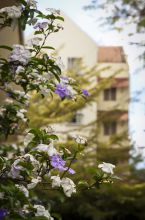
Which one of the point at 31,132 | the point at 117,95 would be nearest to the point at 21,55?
the point at 31,132

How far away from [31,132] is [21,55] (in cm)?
43

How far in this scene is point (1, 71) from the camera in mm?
2809

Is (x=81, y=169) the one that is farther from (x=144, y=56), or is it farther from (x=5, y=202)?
(x=5, y=202)

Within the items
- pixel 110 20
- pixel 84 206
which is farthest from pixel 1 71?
pixel 84 206

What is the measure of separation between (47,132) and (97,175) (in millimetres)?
373

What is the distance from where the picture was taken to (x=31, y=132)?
2434 millimetres

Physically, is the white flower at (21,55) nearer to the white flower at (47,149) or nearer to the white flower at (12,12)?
the white flower at (12,12)

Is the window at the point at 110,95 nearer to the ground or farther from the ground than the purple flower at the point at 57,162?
nearer to the ground

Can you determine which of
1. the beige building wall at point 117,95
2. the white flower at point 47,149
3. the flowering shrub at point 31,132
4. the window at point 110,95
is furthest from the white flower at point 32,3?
the window at point 110,95

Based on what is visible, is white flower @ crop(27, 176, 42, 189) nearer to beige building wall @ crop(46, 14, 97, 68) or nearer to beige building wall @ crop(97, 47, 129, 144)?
beige building wall @ crop(97, 47, 129, 144)

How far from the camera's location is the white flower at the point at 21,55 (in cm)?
254

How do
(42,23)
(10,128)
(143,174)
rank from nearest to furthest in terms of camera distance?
1. (42,23)
2. (10,128)
3. (143,174)

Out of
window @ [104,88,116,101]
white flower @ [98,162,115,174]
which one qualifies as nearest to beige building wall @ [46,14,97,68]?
window @ [104,88,116,101]

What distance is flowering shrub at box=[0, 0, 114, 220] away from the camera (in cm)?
225
